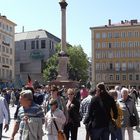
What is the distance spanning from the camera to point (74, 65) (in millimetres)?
100938

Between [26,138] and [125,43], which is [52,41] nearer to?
[125,43]

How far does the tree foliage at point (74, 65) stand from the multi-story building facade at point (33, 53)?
557 cm

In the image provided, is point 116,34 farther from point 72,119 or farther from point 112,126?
point 112,126

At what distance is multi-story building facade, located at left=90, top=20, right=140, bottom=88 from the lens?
364 feet

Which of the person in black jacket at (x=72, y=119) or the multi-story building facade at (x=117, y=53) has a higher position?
the multi-story building facade at (x=117, y=53)

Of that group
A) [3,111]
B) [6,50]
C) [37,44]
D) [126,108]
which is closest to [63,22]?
[126,108]

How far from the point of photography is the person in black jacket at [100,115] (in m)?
8.66

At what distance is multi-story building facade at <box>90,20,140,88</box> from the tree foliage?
9907 millimetres

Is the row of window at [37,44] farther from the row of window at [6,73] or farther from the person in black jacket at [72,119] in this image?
the person in black jacket at [72,119]

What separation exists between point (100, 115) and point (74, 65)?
92.3m

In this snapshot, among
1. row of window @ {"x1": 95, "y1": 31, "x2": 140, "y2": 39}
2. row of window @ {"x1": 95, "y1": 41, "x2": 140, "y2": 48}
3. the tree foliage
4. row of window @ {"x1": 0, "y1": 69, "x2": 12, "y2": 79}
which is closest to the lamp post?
row of window @ {"x1": 0, "y1": 69, "x2": 12, "y2": 79}

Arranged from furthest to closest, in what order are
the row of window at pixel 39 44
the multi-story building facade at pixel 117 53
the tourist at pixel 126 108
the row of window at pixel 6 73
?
the multi-story building facade at pixel 117 53
the row of window at pixel 39 44
the row of window at pixel 6 73
the tourist at pixel 126 108

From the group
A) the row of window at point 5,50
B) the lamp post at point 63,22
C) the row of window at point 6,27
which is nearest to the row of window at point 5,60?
the row of window at point 5,50

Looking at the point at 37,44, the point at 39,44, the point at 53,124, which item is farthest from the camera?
the point at 37,44
